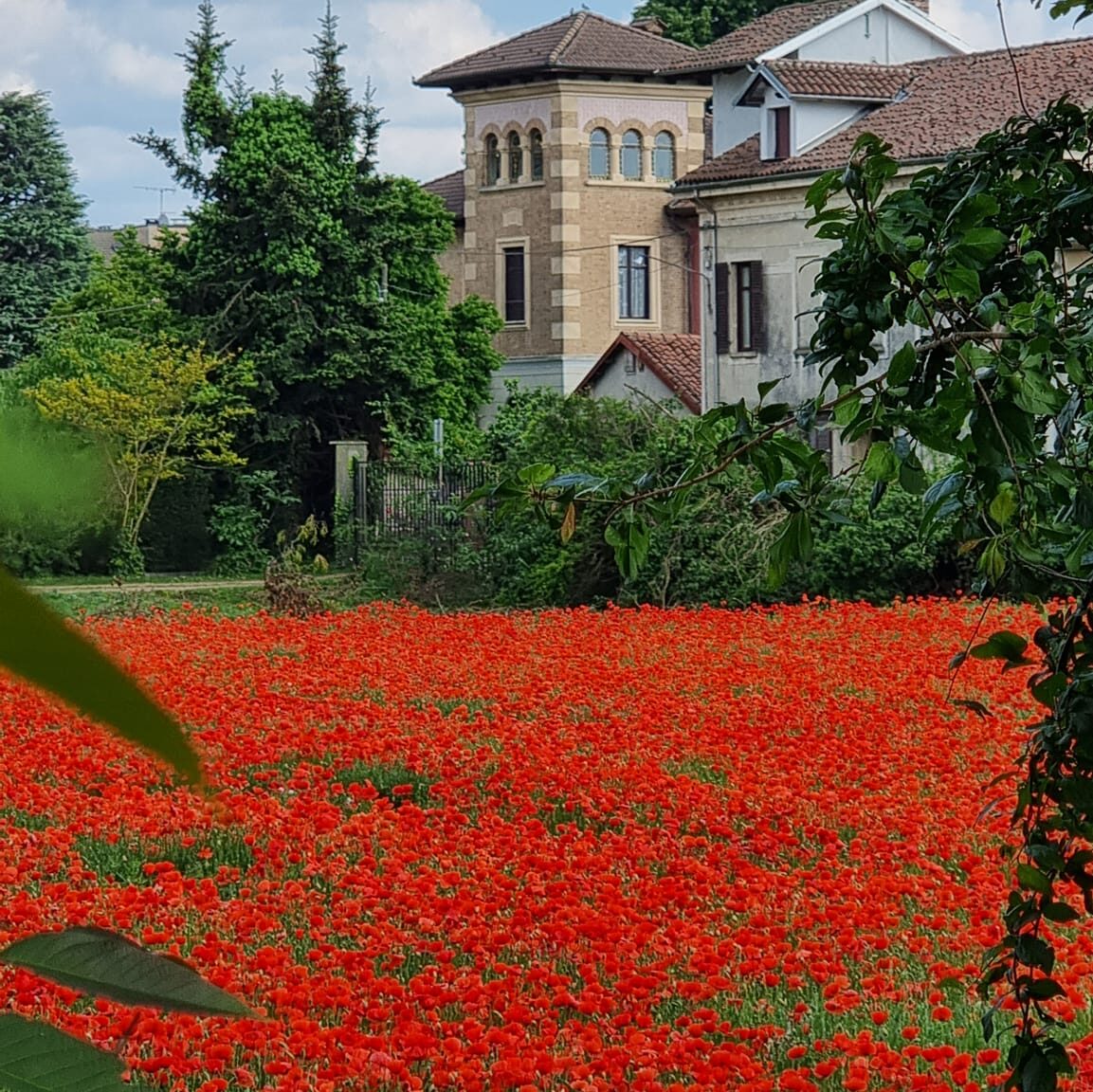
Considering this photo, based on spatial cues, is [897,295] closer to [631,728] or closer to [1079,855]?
[1079,855]

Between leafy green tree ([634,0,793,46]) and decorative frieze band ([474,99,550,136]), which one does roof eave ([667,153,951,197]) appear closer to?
decorative frieze band ([474,99,550,136])

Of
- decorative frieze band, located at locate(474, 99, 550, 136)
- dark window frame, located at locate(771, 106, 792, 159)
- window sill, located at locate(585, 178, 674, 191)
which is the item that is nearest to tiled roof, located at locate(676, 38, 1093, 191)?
dark window frame, located at locate(771, 106, 792, 159)

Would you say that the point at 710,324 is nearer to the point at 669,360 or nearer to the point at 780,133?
the point at 780,133

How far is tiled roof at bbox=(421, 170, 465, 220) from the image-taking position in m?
39.1

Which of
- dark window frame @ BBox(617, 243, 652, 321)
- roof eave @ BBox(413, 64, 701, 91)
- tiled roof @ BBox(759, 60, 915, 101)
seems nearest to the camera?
tiled roof @ BBox(759, 60, 915, 101)

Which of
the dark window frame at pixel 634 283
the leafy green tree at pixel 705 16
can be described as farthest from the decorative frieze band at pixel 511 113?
the leafy green tree at pixel 705 16

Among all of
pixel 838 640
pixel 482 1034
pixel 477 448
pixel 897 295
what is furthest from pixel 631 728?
pixel 477 448

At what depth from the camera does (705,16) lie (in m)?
41.6

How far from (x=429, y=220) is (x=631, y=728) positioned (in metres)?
19.4

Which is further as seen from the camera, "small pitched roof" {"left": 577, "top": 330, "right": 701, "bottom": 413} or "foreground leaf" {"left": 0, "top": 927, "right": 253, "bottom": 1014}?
"small pitched roof" {"left": 577, "top": 330, "right": 701, "bottom": 413}

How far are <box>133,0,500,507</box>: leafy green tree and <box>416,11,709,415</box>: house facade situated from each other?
942 cm

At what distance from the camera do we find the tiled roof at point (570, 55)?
36438 millimetres

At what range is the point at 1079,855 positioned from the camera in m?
2.35

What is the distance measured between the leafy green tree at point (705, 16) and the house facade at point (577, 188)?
4375 millimetres
